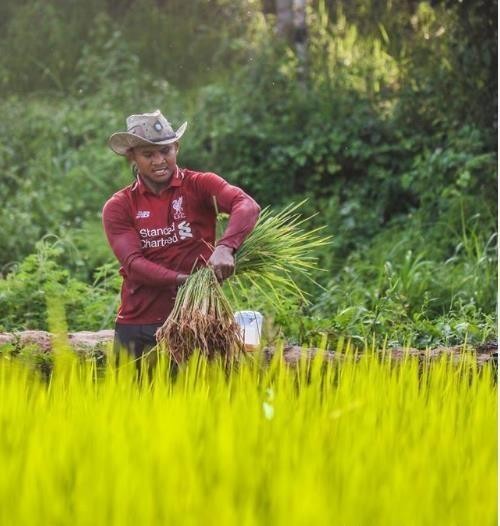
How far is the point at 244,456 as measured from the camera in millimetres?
2580

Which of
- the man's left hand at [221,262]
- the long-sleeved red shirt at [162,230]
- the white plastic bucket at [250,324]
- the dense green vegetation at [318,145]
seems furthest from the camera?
the dense green vegetation at [318,145]

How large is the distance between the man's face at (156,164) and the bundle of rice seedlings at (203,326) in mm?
582

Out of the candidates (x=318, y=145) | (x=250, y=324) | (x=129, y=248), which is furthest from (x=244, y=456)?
(x=318, y=145)

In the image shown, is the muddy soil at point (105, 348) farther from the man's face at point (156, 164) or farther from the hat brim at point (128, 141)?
the hat brim at point (128, 141)

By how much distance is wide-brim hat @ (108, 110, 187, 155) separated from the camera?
4980mm

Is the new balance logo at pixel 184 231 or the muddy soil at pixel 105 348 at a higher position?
the new balance logo at pixel 184 231

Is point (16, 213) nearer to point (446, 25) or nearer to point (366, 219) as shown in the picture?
point (366, 219)

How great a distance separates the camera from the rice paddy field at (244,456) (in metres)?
2.27

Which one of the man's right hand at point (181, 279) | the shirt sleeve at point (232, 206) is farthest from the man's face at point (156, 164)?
the man's right hand at point (181, 279)

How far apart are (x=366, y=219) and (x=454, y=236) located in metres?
0.92

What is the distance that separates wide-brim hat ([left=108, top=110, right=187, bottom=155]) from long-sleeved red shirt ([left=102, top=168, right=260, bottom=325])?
15cm

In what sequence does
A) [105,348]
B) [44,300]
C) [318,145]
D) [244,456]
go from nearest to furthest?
[244,456] < [105,348] < [44,300] < [318,145]

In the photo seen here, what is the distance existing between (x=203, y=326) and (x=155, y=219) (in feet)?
2.39

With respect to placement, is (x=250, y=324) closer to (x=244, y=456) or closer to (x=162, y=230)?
(x=162, y=230)
